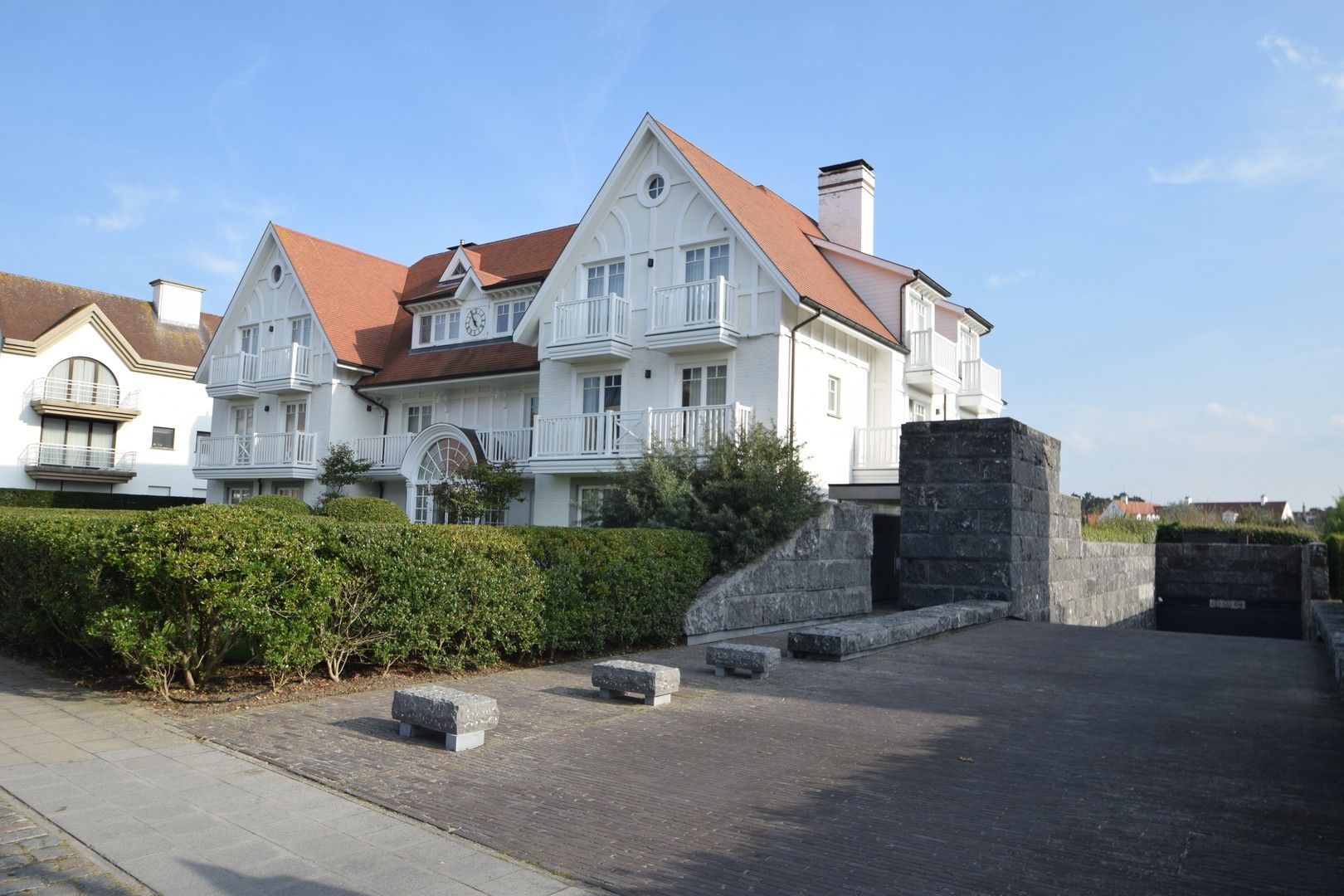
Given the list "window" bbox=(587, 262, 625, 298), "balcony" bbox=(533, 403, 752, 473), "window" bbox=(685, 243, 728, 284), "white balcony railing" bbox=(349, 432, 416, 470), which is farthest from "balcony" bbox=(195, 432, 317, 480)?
"window" bbox=(685, 243, 728, 284)

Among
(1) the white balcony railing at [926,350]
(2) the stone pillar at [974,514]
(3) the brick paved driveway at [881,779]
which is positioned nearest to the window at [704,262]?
(1) the white balcony railing at [926,350]

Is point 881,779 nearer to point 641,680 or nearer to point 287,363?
point 641,680

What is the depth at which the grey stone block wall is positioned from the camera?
13570mm

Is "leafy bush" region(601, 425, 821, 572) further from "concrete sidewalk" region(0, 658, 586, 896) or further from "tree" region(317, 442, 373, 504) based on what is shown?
"tree" region(317, 442, 373, 504)

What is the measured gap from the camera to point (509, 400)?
2622cm

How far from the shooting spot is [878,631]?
39.4ft

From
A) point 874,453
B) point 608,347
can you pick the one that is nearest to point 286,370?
point 608,347

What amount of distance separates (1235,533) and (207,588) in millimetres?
33350

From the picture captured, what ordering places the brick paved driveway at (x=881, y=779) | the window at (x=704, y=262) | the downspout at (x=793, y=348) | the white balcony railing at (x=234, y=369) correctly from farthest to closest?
the white balcony railing at (x=234, y=369), the window at (x=704, y=262), the downspout at (x=793, y=348), the brick paved driveway at (x=881, y=779)

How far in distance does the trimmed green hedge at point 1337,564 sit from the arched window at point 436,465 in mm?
18423

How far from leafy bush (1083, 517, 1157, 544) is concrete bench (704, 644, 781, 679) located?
52.3 feet

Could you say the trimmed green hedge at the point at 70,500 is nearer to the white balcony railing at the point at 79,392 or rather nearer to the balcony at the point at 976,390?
the white balcony railing at the point at 79,392

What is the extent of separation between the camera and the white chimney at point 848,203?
2675cm

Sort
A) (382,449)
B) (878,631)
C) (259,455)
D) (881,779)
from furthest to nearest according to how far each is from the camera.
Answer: (259,455) < (382,449) < (878,631) < (881,779)
